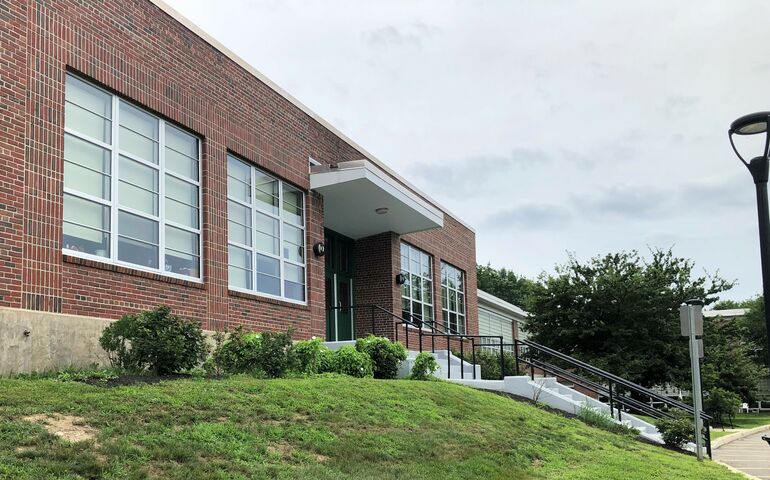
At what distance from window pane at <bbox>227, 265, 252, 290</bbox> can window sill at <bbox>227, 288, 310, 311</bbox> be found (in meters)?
0.19

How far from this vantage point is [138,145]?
37.3ft

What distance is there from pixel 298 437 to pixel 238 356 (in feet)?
12.2

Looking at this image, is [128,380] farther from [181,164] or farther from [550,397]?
[550,397]

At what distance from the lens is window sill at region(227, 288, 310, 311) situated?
13.3 meters

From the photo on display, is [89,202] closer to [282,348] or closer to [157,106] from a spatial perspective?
[157,106]

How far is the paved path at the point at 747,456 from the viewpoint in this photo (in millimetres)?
12440

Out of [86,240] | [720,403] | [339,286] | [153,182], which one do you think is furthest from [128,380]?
[720,403]

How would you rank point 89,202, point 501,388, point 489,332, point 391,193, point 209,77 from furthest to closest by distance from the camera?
point 489,332 → point 391,193 → point 501,388 → point 209,77 → point 89,202

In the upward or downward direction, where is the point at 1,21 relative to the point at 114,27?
downward

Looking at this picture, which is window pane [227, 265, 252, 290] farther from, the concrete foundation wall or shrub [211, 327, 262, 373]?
the concrete foundation wall

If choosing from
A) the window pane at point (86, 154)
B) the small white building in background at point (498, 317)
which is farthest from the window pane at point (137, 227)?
the small white building in background at point (498, 317)

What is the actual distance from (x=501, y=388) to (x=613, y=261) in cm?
1560

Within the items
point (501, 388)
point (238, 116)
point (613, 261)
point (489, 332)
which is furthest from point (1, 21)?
point (489, 332)

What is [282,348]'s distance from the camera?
36.3 ft
